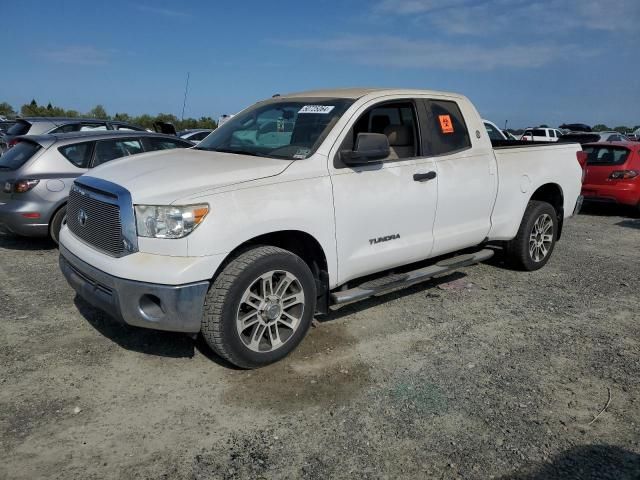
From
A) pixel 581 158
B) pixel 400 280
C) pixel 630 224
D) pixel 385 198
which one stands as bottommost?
pixel 630 224

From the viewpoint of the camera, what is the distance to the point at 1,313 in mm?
4625

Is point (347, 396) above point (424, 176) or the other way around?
the other way around

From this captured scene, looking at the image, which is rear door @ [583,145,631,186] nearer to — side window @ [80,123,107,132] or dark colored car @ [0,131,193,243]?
dark colored car @ [0,131,193,243]

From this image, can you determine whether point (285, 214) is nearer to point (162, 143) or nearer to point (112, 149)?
point (112, 149)

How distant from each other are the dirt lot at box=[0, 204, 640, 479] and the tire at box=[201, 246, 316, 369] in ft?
0.61

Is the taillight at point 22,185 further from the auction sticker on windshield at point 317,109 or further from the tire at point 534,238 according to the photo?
the tire at point 534,238

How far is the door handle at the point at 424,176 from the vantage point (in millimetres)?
4440

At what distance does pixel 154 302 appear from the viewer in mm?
3299

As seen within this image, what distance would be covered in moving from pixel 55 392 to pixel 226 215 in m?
1.59

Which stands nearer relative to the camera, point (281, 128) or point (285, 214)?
point (285, 214)

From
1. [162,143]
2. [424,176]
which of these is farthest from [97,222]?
[162,143]

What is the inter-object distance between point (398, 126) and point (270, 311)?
2.20 metres

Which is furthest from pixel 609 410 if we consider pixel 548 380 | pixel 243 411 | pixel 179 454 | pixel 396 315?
pixel 179 454

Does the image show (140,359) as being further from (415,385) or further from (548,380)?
(548,380)
